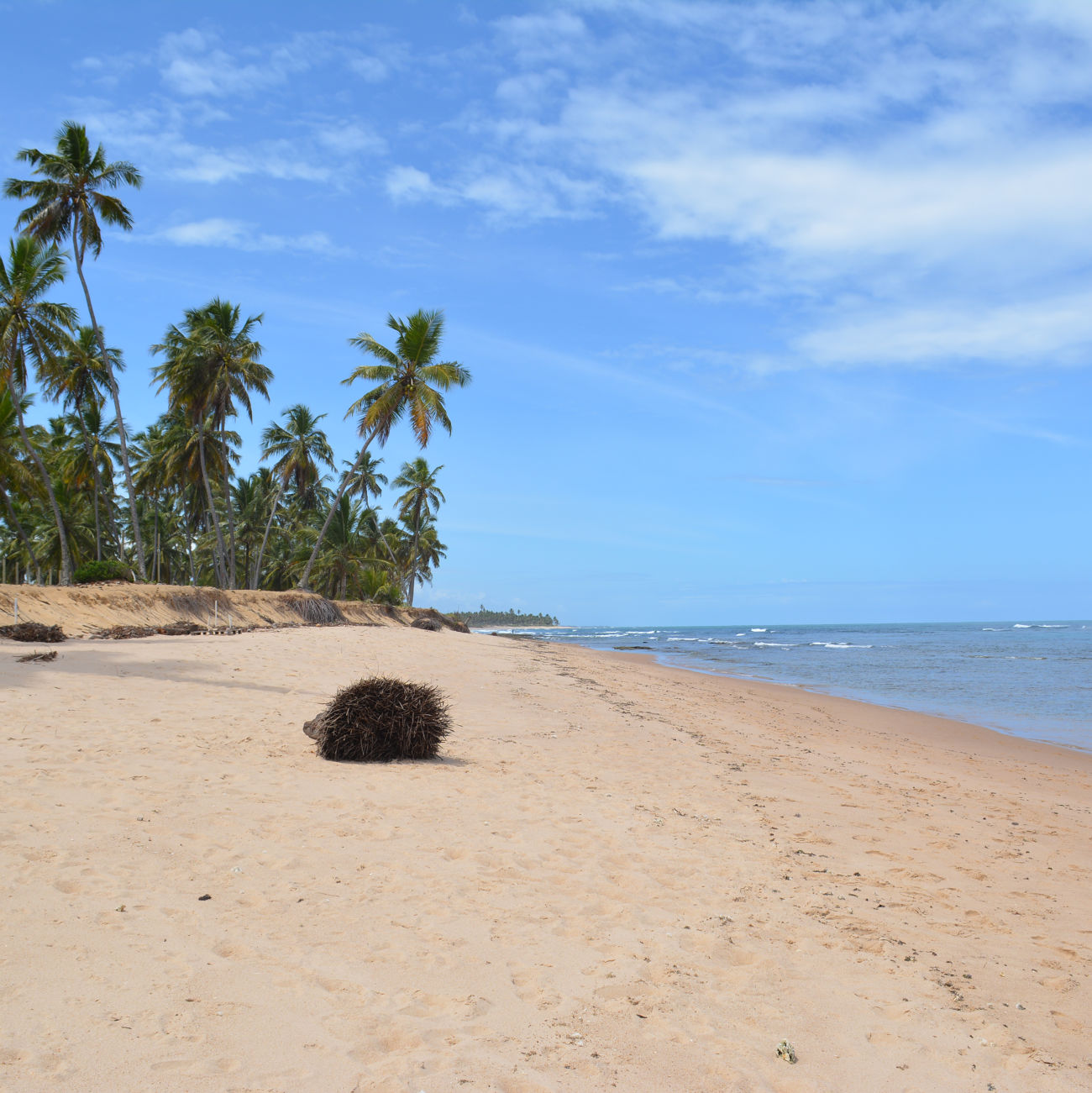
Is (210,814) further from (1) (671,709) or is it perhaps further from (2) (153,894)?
(1) (671,709)

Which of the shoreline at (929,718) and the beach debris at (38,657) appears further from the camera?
the shoreline at (929,718)

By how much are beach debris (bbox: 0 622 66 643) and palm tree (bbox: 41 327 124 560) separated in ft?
56.1

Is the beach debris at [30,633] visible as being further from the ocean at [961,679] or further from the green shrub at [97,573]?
the ocean at [961,679]

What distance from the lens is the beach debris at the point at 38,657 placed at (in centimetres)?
1005

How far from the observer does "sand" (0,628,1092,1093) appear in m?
2.87

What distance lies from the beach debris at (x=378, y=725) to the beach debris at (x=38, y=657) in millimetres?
4818

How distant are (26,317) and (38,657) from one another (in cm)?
2134

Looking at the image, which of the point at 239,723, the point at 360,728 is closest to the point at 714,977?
the point at 360,728

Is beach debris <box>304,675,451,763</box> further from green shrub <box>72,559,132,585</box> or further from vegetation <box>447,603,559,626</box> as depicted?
vegetation <box>447,603,559,626</box>

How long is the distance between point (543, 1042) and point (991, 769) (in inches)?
383

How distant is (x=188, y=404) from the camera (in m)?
32.2

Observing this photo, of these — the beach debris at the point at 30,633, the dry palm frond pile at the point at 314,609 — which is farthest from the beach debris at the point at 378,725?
the dry palm frond pile at the point at 314,609

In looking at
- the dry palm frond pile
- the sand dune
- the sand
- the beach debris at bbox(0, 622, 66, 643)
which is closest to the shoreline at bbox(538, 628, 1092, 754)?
the sand

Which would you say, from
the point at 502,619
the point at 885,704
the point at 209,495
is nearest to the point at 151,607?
the point at 209,495
